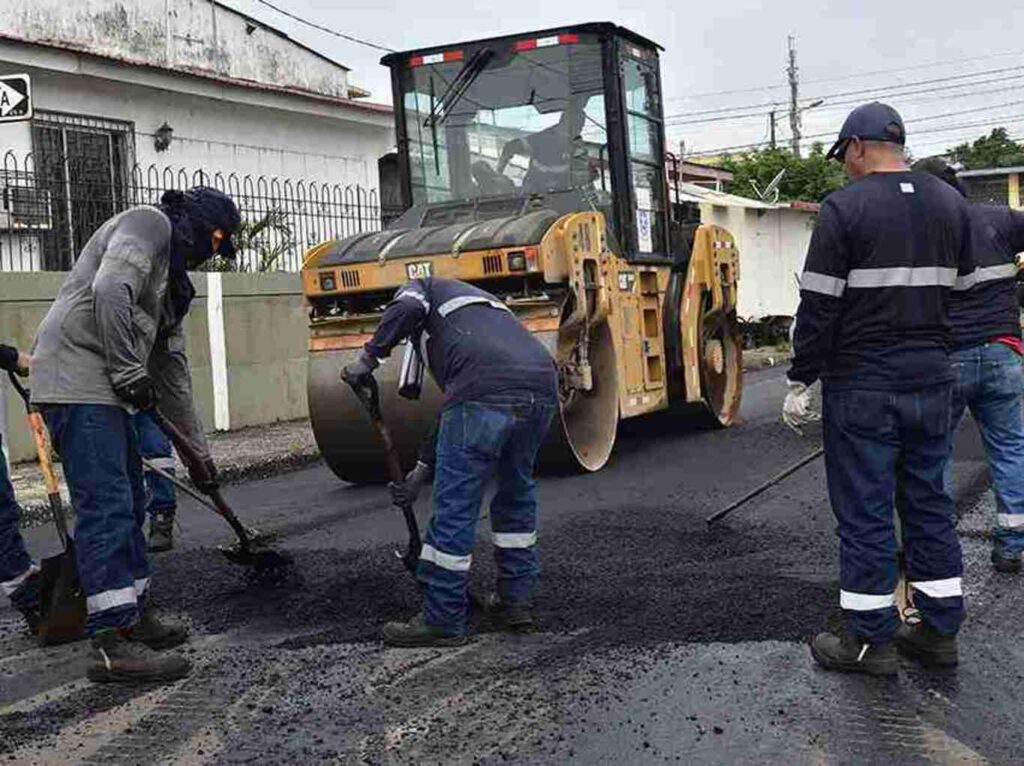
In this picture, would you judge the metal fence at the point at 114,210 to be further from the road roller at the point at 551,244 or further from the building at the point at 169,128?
the road roller at the point at 551,244

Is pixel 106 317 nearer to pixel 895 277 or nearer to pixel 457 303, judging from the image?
pixel 457 303

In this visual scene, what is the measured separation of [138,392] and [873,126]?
2.68m

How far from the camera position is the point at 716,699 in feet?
13.4

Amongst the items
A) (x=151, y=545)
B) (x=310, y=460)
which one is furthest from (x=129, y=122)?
(x=151, y=545)

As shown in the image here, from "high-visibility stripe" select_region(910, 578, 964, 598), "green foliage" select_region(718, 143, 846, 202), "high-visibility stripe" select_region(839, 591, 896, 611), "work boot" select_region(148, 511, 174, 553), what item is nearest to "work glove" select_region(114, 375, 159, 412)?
"work boot" select_region(148, 511, 174, 553)

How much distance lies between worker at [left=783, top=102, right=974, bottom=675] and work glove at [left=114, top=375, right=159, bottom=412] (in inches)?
88.5

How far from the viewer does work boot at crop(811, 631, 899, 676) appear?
427 centimetres

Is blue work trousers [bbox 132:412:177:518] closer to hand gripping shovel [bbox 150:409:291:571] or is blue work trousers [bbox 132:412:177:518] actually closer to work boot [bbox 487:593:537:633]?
hand gripping shovel [bbox 150:409:291:571]

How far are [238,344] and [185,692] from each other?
7.67m

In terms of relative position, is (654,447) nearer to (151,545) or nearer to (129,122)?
(151,545)

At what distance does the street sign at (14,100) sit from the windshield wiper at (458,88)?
3.02 metres

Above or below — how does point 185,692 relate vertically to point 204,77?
below

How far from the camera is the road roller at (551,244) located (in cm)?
802

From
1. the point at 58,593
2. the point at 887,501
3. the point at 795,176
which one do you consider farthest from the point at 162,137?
the point at 795,176
